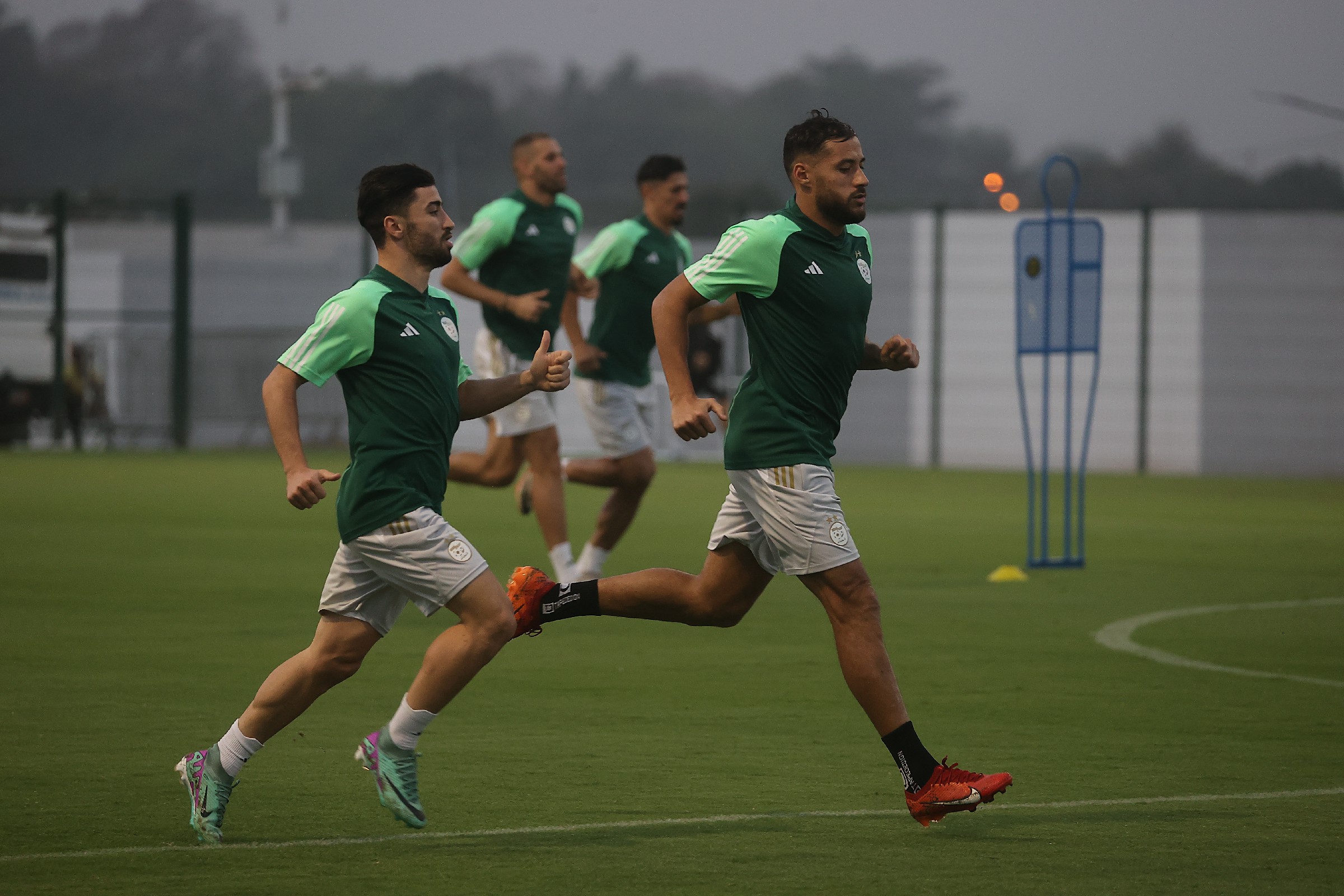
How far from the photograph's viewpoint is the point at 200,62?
88250 mm

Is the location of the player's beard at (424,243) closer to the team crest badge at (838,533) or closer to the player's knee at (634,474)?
the team crest badge at (838,533)

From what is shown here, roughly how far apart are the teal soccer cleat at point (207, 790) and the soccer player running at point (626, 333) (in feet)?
19.6

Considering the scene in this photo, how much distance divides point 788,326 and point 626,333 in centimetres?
557

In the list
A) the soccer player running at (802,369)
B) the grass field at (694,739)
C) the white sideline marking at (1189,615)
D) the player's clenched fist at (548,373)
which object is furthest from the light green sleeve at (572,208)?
the player's clenched fist at (548,373)

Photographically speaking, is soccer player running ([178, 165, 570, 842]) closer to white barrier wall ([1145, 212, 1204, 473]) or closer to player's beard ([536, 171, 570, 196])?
player's beard ([536, 171, 570, 196])

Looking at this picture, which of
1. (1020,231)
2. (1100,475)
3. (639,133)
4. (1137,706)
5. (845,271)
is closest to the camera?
(845,271)

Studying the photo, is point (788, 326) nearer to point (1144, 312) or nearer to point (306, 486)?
point (306, 486)

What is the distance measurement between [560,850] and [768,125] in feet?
264

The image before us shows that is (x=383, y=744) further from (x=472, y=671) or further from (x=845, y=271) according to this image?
(x=845, y=271)

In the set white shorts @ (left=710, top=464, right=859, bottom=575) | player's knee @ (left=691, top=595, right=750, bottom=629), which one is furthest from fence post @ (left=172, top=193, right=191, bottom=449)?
white shorts @ (left=710, top=464, right=859, bottom=575)

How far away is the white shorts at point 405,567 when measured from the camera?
18.3ft

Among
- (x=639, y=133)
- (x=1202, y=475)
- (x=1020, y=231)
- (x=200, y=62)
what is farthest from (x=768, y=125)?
(x=1020, y=231)

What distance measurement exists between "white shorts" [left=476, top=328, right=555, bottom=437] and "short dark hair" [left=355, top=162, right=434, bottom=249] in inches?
198

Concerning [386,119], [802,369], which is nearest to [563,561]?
[802,369]
